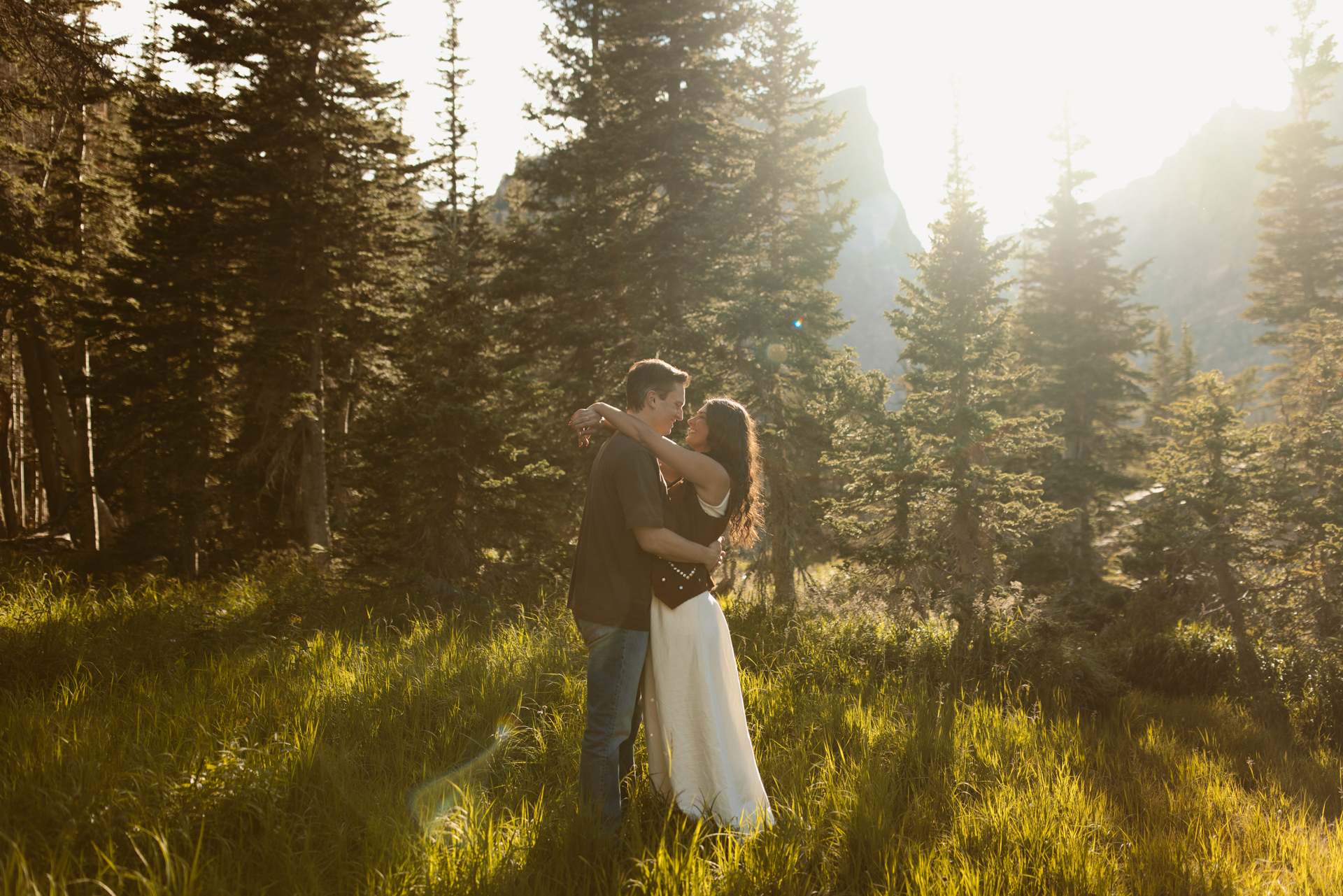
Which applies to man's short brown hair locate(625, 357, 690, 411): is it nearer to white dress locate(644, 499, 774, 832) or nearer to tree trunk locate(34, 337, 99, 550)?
white dress locate(644, 499, 774, 832)

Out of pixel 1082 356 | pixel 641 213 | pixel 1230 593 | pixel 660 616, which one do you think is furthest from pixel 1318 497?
pixel 660 616

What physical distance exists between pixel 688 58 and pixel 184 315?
11438 millimetres

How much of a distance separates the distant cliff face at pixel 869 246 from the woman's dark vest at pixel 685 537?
84.9 metres

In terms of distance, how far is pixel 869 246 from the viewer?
357 ft

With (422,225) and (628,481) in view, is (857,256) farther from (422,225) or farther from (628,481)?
(628,481)

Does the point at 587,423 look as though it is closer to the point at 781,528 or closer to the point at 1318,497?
the point at 781,528

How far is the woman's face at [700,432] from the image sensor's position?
3801 mm

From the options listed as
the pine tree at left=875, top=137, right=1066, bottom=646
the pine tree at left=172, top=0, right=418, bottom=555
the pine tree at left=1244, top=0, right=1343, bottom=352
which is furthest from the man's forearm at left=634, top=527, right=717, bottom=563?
the pine tree at left=1244, top=0, right=1343, bottom=352

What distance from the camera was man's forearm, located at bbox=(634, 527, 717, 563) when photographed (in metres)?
3.32

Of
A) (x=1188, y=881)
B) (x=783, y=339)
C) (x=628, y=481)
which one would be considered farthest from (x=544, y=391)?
(x=1188, y=881)

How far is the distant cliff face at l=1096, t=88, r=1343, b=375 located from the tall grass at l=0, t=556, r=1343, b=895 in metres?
109

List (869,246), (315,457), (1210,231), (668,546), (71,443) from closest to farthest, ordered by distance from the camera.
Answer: (668,546)
(315,457)
(71,443)
(1210,231)
(869,246)

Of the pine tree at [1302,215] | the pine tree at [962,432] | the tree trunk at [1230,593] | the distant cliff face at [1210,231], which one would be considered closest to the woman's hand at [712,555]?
the pine tree at [962,432]

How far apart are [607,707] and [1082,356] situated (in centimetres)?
2449
